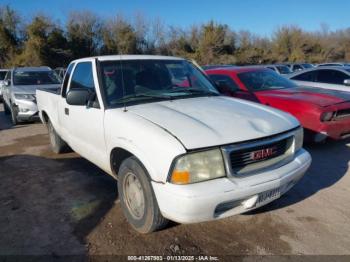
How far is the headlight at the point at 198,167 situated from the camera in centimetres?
264

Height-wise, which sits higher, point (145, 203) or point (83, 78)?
point (83, 78)

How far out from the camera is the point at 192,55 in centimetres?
4162

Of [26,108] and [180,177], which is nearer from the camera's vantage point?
[180,177]

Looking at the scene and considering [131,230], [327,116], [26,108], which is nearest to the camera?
[131,230]

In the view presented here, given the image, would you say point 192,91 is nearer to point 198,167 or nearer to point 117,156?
point 117,156

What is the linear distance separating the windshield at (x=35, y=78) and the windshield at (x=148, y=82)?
6879mm

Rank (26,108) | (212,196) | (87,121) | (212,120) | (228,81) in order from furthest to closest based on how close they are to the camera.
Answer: (26,108) → (228,81) → (87,121) → (212,120) → (212,196)

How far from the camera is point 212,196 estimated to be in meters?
2.60

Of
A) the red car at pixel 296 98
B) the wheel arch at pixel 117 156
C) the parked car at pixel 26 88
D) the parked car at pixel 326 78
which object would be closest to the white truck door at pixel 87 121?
the wheel arch at pixel 117 156

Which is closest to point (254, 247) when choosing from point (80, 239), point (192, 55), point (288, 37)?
point (80, 239)

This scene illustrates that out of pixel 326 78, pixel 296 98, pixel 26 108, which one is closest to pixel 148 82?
pixel 296 98

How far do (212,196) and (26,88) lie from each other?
27.6ft

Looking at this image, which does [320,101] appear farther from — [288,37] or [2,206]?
[288,37]

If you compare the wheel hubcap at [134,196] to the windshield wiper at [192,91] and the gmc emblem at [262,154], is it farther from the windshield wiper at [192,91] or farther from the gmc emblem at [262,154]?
the windshield wiper at [192,91]
